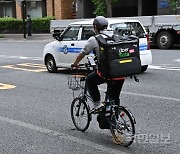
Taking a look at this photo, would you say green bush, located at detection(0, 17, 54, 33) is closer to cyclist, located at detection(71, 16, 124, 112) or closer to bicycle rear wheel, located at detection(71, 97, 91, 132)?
Answer: bicycle rear wheel, located at detection(71, 97, 91, 132)

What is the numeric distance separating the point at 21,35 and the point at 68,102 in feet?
91.4

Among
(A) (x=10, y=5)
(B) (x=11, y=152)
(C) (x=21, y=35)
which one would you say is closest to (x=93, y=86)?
(B) (x=11, y=152)

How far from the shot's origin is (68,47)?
42.2ft

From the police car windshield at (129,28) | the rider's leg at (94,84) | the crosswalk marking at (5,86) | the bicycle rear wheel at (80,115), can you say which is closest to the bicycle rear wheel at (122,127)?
the rider's leg at (94,84)

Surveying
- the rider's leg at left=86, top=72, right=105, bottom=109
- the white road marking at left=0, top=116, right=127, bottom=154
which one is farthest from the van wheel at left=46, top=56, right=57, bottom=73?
the rider's leg at left=86, top=72, right=105, bottom=109

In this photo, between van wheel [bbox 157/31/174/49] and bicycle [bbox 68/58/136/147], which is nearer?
bicycle [bbox 68/58/136/147]

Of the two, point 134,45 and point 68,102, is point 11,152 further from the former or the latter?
point 68,102

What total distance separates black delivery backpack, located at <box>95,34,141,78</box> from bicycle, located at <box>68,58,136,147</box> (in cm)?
50

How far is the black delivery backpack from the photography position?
17.7ft

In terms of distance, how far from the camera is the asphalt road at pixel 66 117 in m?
5.75

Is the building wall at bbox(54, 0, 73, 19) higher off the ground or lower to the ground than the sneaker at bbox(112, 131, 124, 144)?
higher

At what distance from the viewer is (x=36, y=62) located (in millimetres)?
16719

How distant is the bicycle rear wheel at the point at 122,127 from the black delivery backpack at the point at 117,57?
1.74 feet

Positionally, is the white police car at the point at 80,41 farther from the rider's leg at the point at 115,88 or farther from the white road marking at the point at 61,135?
the rider's leg at the point at 115,88
